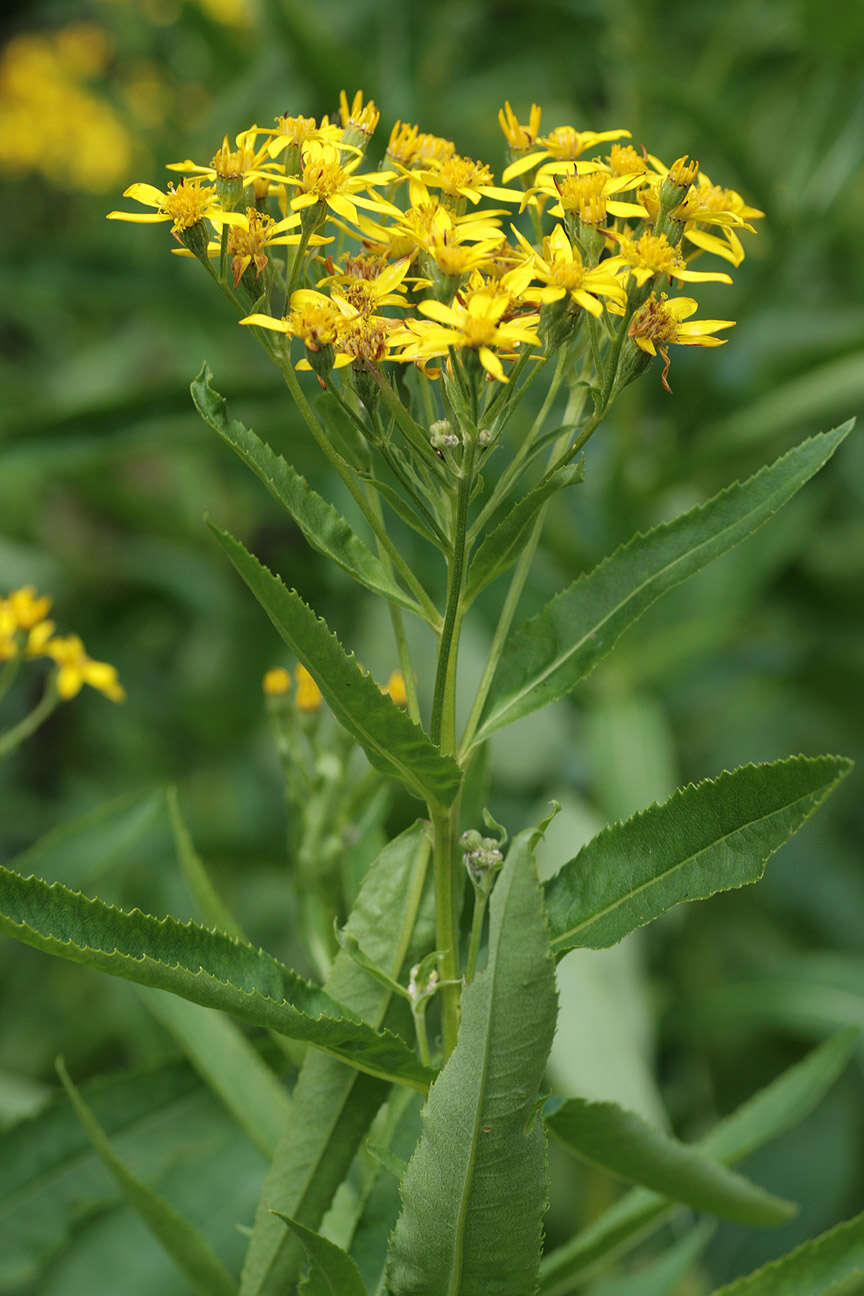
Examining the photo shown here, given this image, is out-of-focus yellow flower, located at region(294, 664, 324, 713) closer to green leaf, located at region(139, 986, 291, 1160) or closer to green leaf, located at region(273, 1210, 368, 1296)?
green leaf, located at region(139, 986, 291, 1160)

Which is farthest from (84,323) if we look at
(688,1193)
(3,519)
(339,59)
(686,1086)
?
(688,1193)

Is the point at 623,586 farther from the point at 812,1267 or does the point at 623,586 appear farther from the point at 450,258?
the point at 812,1267

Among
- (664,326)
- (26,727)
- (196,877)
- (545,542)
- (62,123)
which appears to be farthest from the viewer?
(62,123)

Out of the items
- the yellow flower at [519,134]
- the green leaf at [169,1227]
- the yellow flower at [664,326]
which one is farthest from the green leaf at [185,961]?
the yellow flower at [519,134]

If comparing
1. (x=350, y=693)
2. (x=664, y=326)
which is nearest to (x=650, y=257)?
(x=664, y=326)

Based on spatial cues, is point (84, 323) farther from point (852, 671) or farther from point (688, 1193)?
point (688, 1193)

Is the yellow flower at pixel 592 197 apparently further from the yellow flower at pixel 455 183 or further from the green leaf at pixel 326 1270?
the green leaf at pixel 326 1270

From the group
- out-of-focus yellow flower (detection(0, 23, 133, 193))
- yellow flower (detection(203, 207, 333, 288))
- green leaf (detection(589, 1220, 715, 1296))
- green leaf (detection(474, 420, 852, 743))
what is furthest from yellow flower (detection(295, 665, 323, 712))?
out-of-focus yellow flower (detection(0, 23, 133, 193))

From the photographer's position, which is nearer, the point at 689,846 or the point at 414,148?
the point at 689,846
